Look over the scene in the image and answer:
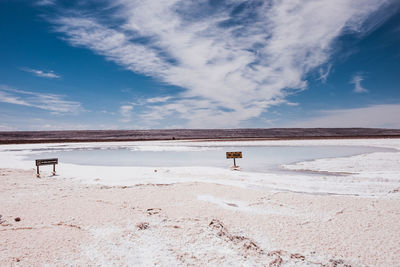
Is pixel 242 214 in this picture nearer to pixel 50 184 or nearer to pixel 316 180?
pixel 316 180

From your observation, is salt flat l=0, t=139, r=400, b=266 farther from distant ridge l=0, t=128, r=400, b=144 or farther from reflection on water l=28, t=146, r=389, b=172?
distant ridge l=0, t=128, r=400, b=144

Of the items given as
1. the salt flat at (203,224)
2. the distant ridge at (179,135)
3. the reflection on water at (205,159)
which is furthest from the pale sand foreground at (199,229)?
the distant ridge at (179,135)

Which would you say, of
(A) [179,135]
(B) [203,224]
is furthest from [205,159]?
(A) [179,135]

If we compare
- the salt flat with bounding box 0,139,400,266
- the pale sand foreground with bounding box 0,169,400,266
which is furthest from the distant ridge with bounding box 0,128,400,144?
the pale sand foreground with bounding box 0,169,400,266

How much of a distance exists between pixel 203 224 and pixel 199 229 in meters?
0.25

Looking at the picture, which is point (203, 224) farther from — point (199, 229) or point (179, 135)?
point (179, 135)

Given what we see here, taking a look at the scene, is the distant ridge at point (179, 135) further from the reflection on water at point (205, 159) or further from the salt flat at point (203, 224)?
the salt flat at point (203, 224)

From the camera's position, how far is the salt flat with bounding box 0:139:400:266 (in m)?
3.66

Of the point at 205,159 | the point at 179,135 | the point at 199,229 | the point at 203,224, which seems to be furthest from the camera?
the point at 179,135

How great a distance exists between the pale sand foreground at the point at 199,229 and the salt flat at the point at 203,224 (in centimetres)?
2

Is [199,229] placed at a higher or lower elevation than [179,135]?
lower

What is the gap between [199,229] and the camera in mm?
4566

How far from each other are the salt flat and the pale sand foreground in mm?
18

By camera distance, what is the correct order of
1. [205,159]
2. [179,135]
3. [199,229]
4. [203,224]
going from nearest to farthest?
[199,229], [203,224], [205,159], [179,135]
